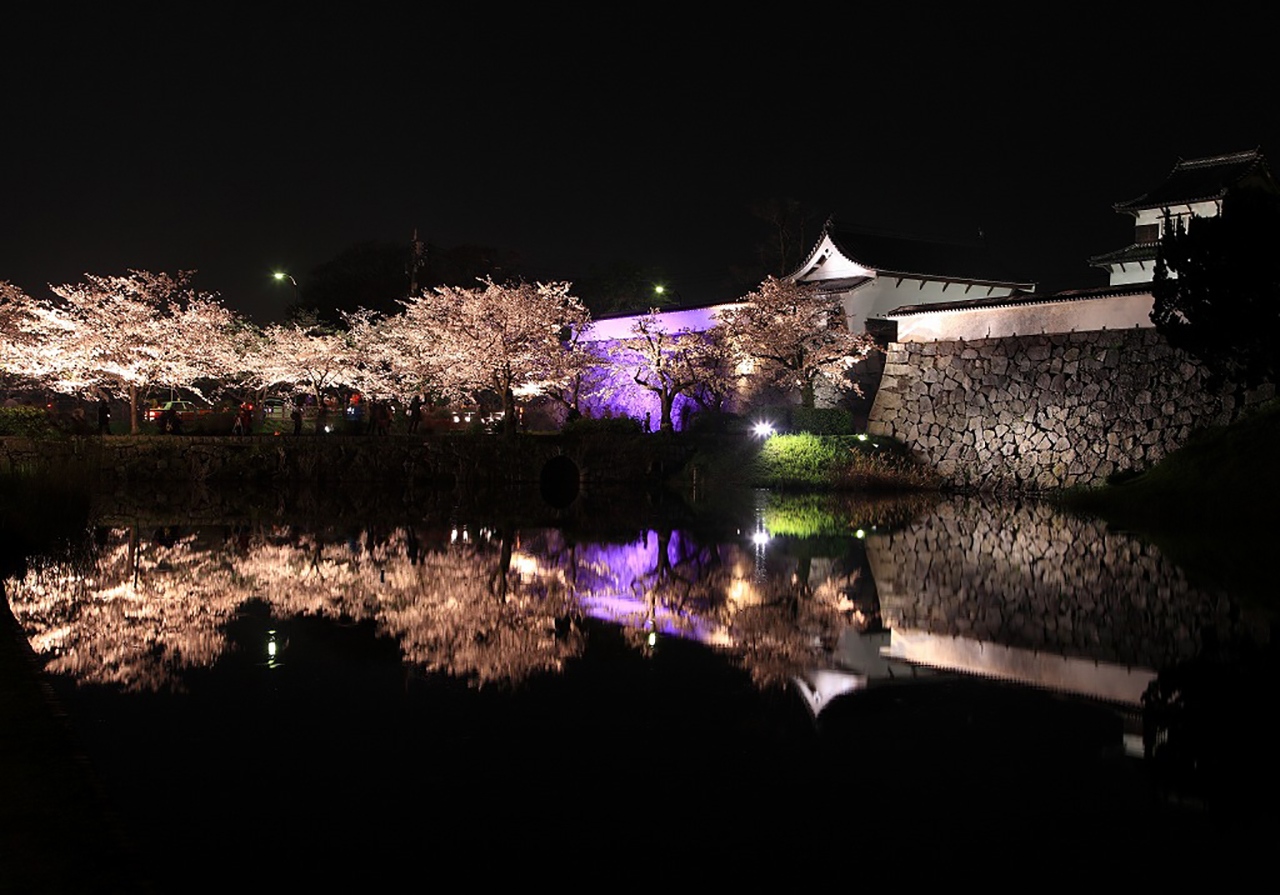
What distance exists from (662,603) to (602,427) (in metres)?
24.8

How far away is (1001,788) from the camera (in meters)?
5.86

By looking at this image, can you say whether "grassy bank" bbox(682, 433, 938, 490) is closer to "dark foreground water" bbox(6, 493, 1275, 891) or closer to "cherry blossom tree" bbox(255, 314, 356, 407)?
"cherry blossom tree" bbox(255, 314, 356, 407)

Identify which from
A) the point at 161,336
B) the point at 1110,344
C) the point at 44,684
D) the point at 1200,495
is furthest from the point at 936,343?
the point at 44,684

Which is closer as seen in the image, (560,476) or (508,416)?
(508,416)

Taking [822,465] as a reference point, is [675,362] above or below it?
above

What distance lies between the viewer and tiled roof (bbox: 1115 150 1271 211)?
110ft

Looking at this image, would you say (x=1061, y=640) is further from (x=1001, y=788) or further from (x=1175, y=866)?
(x=1175, y=866)

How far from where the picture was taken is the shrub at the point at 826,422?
1344 inches

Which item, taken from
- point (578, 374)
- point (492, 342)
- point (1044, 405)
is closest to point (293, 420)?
point (492, 342)

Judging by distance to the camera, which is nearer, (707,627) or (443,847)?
(443,847)

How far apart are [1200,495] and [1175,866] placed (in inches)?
676

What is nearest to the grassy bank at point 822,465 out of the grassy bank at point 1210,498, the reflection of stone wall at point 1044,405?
the reflection of stone wall at point 1044,405

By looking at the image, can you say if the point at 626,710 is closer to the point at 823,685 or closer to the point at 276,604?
the point at 823,685

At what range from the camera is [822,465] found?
32.2m
